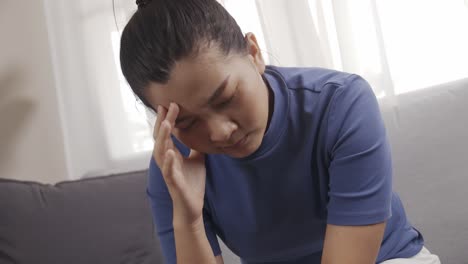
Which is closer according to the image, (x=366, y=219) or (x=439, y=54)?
(x=366, y=219)

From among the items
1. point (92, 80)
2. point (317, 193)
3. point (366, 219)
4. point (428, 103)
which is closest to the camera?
point (366, 219)

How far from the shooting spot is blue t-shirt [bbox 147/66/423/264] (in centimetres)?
79

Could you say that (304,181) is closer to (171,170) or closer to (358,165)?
(358,165)

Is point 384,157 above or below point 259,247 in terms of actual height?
above

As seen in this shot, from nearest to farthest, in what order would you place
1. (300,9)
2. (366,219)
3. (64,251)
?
(366,219)
(64,251)
(300,9)

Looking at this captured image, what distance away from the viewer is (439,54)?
1459 millimetres

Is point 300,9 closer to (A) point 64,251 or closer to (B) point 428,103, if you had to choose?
(B) point 428,103

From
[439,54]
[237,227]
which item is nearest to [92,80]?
[237,227]

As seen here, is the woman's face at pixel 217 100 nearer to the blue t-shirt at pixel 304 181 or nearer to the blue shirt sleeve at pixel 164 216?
the blue t-shirt at pixel 304 181

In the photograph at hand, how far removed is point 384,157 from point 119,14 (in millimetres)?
1350

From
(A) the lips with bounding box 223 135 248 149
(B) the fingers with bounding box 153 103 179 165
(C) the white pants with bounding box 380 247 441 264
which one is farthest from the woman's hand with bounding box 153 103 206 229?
(C) the white pants with bounding box 380 247 441 264

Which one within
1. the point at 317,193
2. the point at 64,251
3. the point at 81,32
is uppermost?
the point at 81,32

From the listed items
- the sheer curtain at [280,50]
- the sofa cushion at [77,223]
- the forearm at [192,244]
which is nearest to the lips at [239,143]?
the forearm at [192,244]

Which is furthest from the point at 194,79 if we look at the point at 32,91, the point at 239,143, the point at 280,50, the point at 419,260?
the point at 32,91
